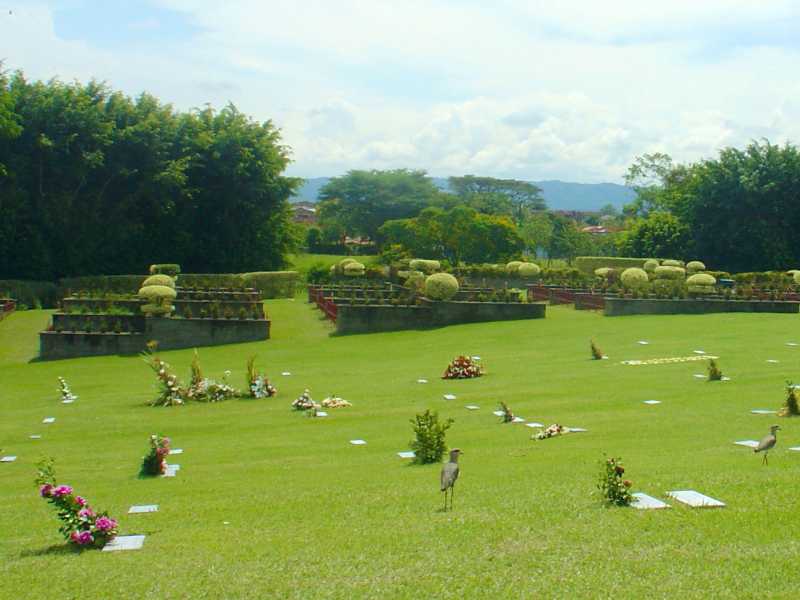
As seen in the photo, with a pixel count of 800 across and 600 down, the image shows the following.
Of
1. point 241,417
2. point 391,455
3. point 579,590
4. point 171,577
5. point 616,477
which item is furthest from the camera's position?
point 241,417

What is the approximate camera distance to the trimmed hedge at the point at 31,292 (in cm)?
4009

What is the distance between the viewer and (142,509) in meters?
8.28

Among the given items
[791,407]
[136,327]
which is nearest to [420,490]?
[791,407]

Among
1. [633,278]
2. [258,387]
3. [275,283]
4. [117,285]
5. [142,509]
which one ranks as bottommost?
[258,387]

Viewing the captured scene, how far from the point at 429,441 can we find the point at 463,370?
8303 millimetres

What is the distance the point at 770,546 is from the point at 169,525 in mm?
4523

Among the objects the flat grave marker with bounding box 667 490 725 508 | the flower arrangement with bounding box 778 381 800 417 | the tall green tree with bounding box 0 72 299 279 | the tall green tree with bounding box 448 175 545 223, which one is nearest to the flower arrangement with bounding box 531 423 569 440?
the flower arrangement with bounding box 778 381 800 417

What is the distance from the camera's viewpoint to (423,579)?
5.55m

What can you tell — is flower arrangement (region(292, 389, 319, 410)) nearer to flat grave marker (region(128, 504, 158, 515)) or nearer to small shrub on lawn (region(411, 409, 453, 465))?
small shrub on lawn (region(411, 409, 453, 465))

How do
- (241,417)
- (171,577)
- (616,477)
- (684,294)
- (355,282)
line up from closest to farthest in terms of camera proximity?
(171,577) → (616,477) → (241,417) → (684,294) → (355,282)

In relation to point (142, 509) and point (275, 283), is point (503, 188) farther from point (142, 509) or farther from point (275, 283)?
point (142, 509)

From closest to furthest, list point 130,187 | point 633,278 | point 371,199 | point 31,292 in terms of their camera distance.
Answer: point 633,278
point 31,292
point 130,187
point 371,199

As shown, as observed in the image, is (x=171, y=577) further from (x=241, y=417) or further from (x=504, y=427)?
(x=241, y=417)

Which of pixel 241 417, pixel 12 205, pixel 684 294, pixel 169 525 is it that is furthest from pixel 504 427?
pixel 12 205
